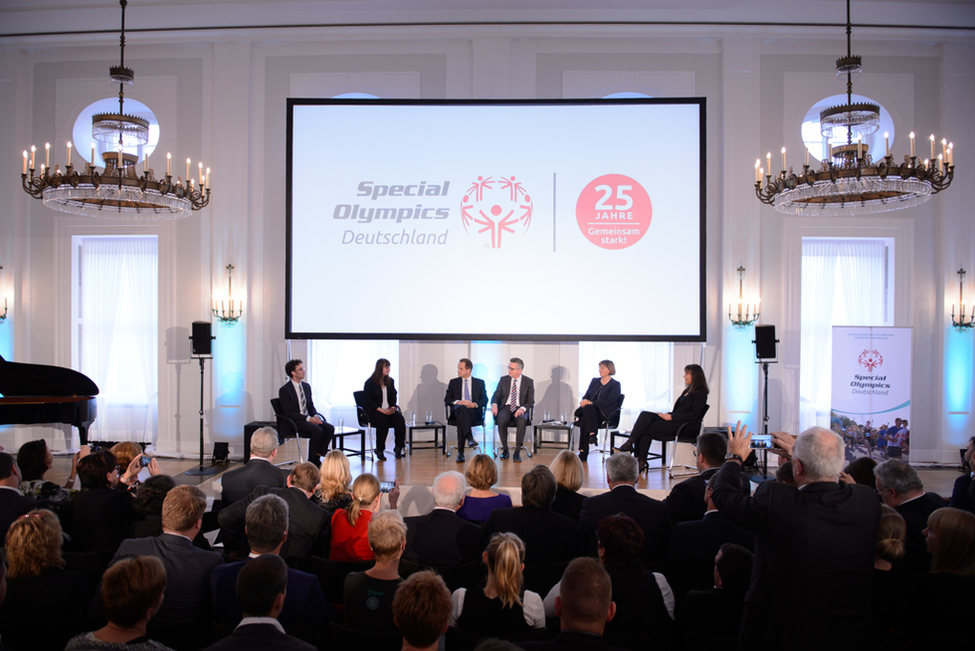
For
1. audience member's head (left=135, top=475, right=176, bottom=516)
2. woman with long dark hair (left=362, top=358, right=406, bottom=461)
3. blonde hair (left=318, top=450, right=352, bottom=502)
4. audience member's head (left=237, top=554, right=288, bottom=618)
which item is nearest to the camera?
audience member's head (left=237, top=554, right=288, bottom=618)

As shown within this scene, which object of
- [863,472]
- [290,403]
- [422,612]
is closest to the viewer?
[422,612]

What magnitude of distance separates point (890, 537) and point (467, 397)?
5.42m

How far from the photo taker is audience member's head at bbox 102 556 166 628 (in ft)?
6.24

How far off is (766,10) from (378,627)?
8.32 m

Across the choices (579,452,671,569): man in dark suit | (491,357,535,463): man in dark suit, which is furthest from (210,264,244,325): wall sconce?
(579,452,671,569): man in dark suit

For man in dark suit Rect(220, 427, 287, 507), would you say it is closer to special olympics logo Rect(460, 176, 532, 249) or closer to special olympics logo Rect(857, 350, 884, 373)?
special olympics logo Rect(460, 176, 532, 249)

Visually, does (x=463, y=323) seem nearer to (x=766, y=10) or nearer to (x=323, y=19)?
(x=323, y=19)

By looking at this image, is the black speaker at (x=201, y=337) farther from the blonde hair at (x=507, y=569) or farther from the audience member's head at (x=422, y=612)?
the audience member's head at (x=422, y=612)

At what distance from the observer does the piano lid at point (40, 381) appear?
6375mm

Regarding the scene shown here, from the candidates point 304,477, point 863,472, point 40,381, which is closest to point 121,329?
point 40,381

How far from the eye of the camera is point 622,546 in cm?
240

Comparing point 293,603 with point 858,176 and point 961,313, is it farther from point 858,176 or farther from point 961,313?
point 961,313

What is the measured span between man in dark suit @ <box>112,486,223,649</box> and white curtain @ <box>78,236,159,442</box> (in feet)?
22.2

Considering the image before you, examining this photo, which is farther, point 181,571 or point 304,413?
point 304,413
